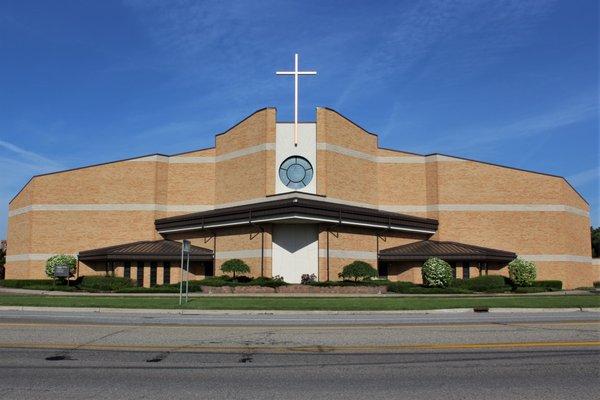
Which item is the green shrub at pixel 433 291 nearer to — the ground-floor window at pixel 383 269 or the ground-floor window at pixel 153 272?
the ground-floor window at pixel 383 269

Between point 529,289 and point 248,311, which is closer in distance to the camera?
point 248,311

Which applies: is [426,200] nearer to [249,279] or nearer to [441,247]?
[441,247]

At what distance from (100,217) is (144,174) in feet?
16.4

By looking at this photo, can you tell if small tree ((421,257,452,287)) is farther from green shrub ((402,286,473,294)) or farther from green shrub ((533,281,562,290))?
green shrub ((533,281,562,290))

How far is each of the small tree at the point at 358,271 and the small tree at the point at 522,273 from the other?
Answer: 476 inches

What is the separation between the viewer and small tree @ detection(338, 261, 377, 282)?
38969 millimetres

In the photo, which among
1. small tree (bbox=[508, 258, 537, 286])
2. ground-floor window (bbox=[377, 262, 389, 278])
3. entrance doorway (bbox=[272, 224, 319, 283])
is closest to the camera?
entrance doorway (bbox=[272, 224, 319, 283])

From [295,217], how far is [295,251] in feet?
12.3

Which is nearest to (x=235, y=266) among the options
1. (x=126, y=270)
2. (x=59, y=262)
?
(x=126, y=270)

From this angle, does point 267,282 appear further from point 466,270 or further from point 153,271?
point 466,270

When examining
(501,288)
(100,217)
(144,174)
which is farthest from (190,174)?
(501,288)

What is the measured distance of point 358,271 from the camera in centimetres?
3897

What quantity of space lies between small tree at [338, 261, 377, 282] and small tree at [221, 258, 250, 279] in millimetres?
6640

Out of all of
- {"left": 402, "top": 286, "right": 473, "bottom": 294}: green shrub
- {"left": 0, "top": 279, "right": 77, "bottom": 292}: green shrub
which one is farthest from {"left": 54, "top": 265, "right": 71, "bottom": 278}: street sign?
{"left": 402, "top": 286, "right": 473, "bottom": 294}: green shrub
